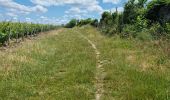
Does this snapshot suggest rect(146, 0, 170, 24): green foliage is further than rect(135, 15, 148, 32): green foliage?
No

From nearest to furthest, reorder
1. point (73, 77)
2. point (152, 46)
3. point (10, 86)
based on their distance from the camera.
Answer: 1. point (10, 86)
2. point (73, 77)
3. point (152, 46)

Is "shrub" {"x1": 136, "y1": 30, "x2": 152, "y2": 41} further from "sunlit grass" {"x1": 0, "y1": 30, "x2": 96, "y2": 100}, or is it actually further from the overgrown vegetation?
"sunlit grass" {"x1": 0, "y1": 30, "x2": 96, "y2": 100}

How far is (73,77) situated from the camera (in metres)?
12.1

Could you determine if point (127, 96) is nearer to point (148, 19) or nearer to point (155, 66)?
point (155, 66)

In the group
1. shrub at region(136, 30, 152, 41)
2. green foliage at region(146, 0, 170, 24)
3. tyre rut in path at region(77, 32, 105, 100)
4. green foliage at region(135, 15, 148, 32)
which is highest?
green foliage at region(146, 0, 170, 24)

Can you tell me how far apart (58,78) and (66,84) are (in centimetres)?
105

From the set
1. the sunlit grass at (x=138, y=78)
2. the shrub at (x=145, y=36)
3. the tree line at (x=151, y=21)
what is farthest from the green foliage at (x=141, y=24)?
the sunlit grass at (x=138, y=78)

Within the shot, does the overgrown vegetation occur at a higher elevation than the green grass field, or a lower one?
higher

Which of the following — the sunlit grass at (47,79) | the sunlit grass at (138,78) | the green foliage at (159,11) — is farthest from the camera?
the green foliage at (159,11)

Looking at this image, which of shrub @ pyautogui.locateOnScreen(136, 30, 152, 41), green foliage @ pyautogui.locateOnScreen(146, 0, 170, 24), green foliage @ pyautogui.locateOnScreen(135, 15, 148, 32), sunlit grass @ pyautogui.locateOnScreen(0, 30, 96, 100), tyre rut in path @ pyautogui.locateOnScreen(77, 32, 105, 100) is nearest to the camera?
sunlit grass @ pyautogui.locateOnScreen(0, 30, 96, 100)

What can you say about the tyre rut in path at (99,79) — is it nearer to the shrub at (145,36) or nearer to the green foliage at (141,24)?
the shrub at (145,36)

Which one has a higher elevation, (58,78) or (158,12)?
(158,12)

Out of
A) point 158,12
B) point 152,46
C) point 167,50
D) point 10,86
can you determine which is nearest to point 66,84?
point 10,86

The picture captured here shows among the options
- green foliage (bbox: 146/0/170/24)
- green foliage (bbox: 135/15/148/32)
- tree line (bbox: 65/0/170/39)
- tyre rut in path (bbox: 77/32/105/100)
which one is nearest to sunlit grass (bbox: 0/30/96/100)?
tyre rut in path (bbox: 77/32/105/100)
